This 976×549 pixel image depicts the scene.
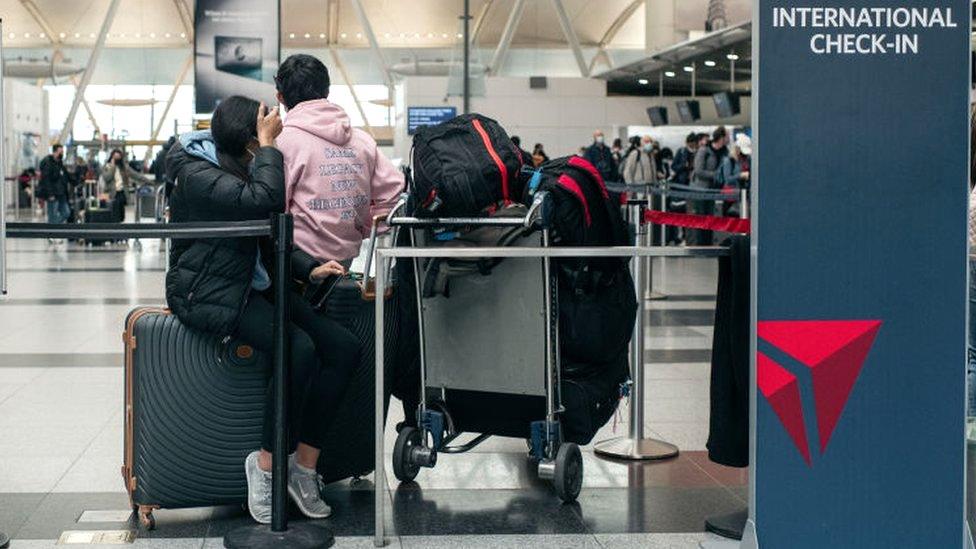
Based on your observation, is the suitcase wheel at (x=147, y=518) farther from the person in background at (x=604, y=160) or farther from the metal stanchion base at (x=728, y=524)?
the person in background at (x=604, y=160)

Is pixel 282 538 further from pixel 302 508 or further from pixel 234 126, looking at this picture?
pixel 234 126

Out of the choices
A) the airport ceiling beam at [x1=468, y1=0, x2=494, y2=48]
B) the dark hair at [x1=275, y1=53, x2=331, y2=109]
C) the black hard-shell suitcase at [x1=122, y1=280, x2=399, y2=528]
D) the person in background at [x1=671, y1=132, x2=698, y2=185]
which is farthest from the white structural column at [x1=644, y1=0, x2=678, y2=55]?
the black hard-shell suitcase at [x1=122, y1=280, x2=399, y2=528]

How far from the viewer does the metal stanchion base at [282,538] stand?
13.6 feet

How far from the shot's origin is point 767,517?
370 centimetres

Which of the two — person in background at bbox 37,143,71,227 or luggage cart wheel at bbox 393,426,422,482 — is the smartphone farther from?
person in background at bbox 37,143,71,227

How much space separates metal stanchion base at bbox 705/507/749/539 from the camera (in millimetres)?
4309

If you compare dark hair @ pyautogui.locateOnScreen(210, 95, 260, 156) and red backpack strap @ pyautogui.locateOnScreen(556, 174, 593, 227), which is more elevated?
dark hair @ pyautogui.locateOnScreen(210, 95, 260, 156)

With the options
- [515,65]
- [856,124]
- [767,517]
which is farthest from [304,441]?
[515,65]

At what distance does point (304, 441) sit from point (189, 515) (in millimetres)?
479

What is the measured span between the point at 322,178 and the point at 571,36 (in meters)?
35.6

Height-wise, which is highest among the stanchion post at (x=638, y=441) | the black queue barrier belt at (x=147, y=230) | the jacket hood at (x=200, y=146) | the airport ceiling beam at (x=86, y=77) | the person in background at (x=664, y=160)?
the airport ceiling beam at (x=86, y=77)

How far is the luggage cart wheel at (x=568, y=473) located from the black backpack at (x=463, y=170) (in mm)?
895

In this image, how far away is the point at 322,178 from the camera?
15.5ft

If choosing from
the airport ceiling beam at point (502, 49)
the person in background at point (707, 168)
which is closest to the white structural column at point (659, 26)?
the airport ceiling beam at point (502, 49)
